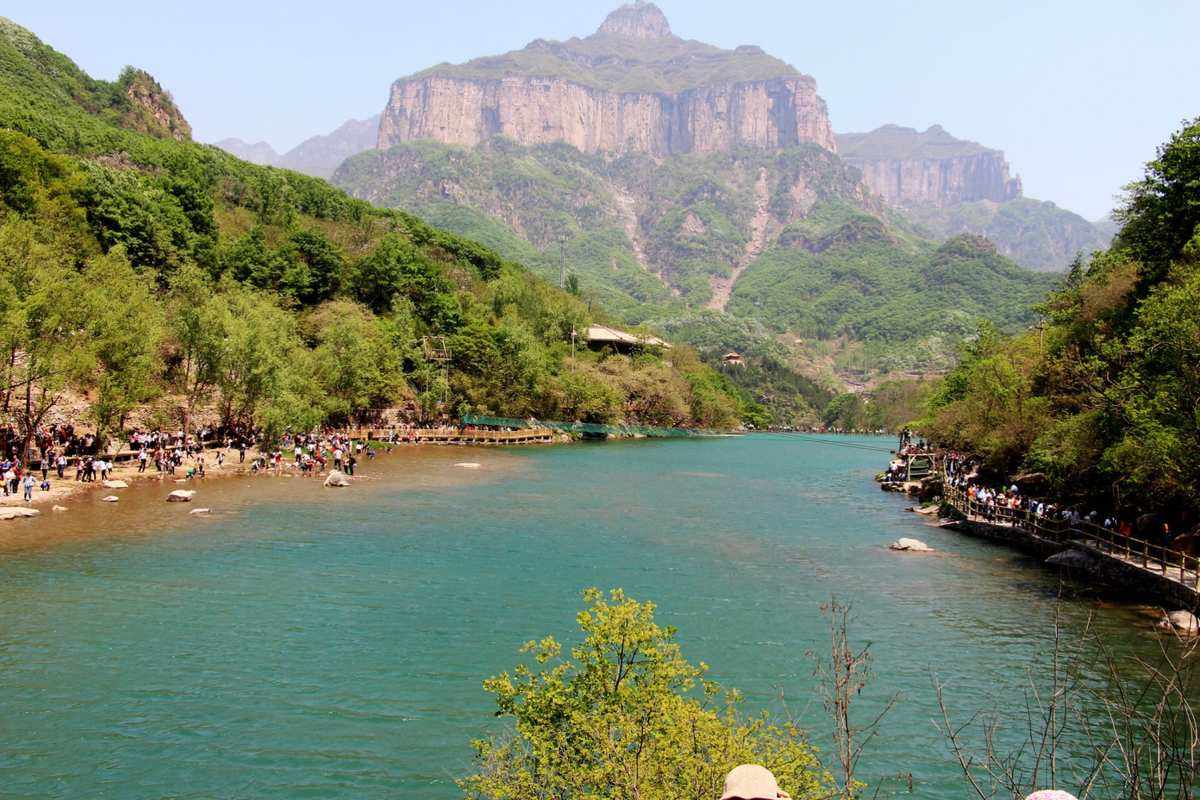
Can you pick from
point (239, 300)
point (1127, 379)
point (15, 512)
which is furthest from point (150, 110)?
point (1127, 379)

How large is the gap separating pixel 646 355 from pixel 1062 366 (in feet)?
292

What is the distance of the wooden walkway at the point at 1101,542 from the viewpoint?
2728 cm

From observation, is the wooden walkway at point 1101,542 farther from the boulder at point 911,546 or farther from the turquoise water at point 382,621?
the boulder at point 911,546

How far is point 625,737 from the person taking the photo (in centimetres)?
1042

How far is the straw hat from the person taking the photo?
7227 millimetres

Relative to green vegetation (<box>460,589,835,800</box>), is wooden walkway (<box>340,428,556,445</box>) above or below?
above

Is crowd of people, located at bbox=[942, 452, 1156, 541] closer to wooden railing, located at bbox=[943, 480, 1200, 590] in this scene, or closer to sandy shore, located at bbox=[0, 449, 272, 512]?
wooden railing, located at bbox=[943, 480, 1200, 590]

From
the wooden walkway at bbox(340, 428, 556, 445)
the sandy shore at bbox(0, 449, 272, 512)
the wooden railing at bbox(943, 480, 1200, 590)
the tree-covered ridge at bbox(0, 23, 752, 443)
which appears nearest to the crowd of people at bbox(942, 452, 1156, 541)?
the wooden railing at bbox(943, 480, 1200, 590)

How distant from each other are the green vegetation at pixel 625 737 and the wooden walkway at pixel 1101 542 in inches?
864

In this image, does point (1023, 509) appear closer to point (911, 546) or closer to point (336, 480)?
point (911, 546)

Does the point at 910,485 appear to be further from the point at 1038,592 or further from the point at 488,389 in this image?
the point at 488,389

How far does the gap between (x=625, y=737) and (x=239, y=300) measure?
64.7 meters

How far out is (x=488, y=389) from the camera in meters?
95.7

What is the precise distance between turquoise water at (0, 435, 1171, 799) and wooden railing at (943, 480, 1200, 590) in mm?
2225
